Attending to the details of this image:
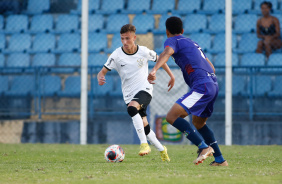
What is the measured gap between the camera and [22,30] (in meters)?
14.8

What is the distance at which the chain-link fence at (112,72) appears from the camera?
36.8ft

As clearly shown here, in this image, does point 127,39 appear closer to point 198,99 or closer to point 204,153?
point 198,99

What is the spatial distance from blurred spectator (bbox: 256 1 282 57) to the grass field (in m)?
4.44

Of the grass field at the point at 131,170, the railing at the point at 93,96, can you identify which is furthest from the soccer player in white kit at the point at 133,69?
the railing at the point at 93,96

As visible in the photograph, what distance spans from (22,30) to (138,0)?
3267mm

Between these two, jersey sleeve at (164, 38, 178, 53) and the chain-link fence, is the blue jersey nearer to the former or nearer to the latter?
jersey sleeve at (164, 38, 178, 53)

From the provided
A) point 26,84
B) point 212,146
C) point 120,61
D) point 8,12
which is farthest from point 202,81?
point 8,12

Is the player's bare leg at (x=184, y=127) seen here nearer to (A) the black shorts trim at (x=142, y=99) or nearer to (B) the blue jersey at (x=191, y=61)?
(B) the blue jersey at (x=191, y=61)

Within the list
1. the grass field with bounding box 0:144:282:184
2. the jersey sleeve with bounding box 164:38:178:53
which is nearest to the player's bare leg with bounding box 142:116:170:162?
the grass field with bounding box 0:144:282:184

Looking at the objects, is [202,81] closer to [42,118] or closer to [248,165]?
[248,165]

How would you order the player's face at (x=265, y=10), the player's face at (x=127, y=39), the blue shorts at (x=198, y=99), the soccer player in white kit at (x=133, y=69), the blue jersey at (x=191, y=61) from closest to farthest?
1. the blue shorts at (x=198, y=99)
2. the blue jersey at (x=191, y=61)
3. the player's face at (x=127, y=39)
4. the soccer player in white kit at (x=133, y=69)
5. the player's face at (x=265, y=10)

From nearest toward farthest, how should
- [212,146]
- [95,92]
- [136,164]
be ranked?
1. [212,146]
2. [136,164]
3. [95,92]

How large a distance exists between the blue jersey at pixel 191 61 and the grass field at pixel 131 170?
1048 millimetres

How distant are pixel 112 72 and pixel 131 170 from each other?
19.3 ft
